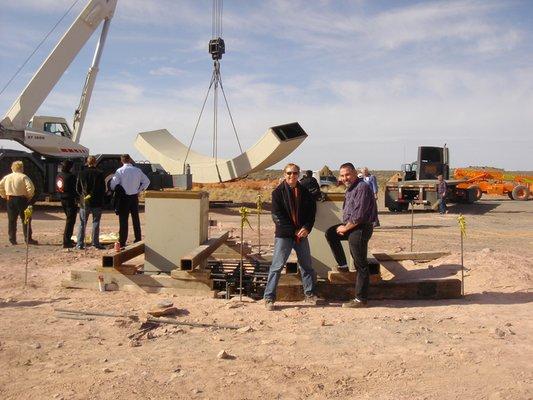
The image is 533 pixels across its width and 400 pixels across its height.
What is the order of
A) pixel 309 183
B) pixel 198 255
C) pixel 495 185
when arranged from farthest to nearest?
pixel 495 185 < pixel 309 183 < pixel 198 255

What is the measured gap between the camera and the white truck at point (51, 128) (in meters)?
17.9

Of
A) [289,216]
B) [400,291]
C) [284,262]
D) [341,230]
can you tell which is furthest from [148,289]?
[400,291]

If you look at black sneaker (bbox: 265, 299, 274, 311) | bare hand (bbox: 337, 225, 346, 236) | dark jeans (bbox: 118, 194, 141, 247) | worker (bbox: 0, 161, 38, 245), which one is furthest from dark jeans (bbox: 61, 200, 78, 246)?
bare hand (bbox: 337, 225, 346, 236)

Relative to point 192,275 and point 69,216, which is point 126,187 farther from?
point 192,275

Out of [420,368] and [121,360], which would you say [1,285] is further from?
[420,368]

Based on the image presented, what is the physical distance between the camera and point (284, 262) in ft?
20.6

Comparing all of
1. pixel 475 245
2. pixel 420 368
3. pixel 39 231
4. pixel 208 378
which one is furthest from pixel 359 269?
pixel 39 231

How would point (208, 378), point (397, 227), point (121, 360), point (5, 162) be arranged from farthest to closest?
point (5, 162), point (397, 227), point (121, 360), point (208, 378)

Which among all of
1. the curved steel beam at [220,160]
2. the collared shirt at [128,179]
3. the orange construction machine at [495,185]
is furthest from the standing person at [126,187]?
the orange construction machine at [495,185]

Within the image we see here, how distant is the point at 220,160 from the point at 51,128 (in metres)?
5.57

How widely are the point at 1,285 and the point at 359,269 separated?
4316mm

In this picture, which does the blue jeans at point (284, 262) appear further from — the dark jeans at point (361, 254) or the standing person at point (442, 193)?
the standing person at point (442, 193)

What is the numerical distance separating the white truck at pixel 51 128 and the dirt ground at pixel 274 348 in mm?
11063

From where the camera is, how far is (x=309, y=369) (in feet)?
14.0
